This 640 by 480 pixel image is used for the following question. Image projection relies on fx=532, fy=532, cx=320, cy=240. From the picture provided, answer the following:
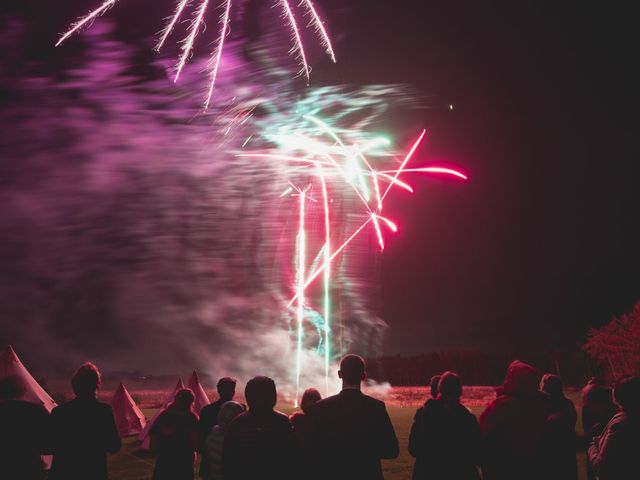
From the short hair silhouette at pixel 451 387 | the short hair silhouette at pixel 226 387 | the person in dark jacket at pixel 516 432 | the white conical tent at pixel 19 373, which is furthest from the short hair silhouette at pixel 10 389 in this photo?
the white conical tent at pixel 19 373

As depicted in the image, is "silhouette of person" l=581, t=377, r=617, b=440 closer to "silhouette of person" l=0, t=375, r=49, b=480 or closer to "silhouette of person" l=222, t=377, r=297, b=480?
"silhouette of person" l=222, t=377, r=297, b=480

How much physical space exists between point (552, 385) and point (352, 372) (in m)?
2.23

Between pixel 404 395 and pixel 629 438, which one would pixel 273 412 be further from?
pixel 404 395

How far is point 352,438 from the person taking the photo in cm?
383

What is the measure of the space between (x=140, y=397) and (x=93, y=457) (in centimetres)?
3656

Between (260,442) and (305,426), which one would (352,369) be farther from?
(260,442)

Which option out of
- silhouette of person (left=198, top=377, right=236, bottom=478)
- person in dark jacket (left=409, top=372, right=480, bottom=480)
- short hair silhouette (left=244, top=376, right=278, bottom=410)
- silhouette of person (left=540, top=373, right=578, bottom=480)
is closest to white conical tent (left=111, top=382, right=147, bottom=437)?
silhouette of person (left=198, top=377, right=236, bottom=478)

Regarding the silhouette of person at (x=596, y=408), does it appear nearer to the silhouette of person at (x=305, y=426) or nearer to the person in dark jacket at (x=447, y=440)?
the person in dark jacket at (x=447, y=440)

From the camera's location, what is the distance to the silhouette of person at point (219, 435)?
4.67 m

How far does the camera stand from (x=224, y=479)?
3660mm

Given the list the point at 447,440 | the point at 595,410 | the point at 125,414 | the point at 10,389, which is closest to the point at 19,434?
the point at 10,389

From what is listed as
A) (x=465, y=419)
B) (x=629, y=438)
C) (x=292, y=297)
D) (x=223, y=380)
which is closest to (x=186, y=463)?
(x=223, y=380)

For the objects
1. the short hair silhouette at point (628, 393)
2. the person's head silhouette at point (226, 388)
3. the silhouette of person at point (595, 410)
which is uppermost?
the short hair silhouette at point (628, 393)

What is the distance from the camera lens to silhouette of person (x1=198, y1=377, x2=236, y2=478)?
4980 mm
